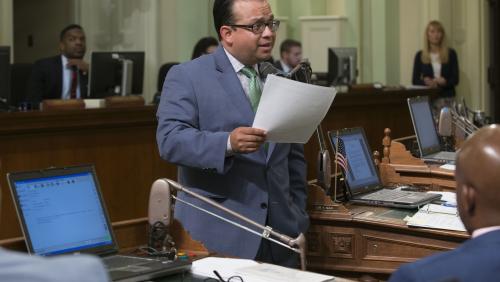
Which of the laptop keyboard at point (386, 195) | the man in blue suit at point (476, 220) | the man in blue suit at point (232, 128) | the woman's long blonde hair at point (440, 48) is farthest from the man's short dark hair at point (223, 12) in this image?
the woman's long blonde hair at point (440, 48)

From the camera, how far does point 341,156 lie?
4.14m

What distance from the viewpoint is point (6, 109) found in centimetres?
602

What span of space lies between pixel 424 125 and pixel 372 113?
2.90 meters

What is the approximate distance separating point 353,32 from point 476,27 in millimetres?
1614

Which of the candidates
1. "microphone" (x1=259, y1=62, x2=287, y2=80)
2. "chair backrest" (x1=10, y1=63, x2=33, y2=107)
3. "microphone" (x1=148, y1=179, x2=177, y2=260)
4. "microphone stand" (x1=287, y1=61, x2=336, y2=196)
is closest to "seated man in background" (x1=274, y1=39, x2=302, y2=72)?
"chair backrest" (x1=10, y1=63, x2=33, y2=107)

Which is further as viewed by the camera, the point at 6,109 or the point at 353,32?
the point at 353,32

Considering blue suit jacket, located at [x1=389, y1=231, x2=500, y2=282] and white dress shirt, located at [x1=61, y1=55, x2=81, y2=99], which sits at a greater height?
white dress shirt, located at [x1=61, y1=55, x2=81, y2=99]

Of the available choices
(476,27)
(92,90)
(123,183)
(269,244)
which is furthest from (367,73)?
(269,244)

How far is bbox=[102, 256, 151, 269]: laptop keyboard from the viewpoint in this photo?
2.67 meters

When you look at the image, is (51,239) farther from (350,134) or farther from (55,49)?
(55,49)

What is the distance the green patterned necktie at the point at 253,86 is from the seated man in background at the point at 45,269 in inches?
78.7

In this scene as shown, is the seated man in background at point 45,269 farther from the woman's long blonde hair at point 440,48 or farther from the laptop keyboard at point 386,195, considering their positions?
the woman's long blonde hair at point 440,48

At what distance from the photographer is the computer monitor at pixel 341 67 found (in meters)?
9.20

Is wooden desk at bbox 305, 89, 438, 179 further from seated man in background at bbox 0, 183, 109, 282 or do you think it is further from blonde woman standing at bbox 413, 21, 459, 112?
seated man in background at bbox 0, 183, 109, 282
